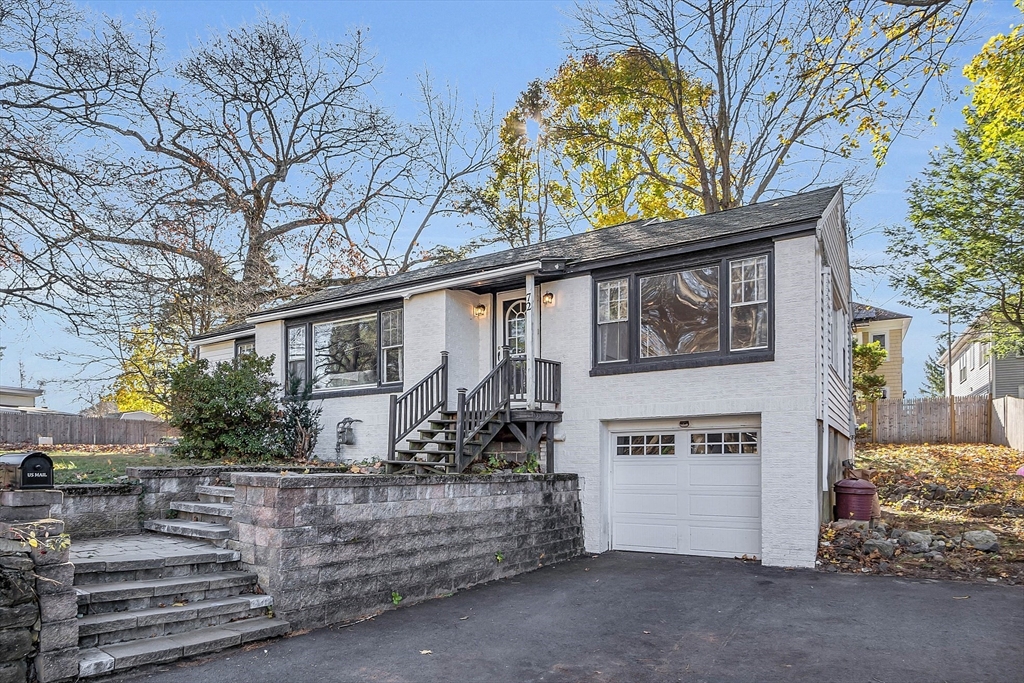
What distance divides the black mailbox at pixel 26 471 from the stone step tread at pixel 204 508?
7.19 feet

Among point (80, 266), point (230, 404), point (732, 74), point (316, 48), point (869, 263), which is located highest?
point (316, 48)

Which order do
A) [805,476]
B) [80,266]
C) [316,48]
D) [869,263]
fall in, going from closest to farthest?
[805,476] < [80,266] < [869,263] < [316,48]

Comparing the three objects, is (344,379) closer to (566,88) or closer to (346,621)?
(346,621)

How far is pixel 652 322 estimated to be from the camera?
10883 millimetres

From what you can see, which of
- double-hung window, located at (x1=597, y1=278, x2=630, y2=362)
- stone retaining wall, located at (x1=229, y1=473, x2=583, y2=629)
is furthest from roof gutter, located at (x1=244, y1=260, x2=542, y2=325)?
stone retaining wall, located at (x1=229, y1=473, x2=583, y2=629)

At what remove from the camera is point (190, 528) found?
7.55 metres

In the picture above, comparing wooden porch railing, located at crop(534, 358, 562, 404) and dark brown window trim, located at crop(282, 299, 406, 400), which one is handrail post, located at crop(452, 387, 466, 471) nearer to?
wooden porch railing, located at crop(534, 358, 562, 404)

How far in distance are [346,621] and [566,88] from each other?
21.9 metres

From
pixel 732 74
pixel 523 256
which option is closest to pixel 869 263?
pixel 732 74

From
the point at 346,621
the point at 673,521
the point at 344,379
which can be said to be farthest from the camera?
the point at 344,379

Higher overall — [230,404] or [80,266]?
[80,266]

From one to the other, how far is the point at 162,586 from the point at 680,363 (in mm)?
7081

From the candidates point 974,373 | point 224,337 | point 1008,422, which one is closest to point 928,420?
point 1008,422

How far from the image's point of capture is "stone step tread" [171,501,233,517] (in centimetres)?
781
